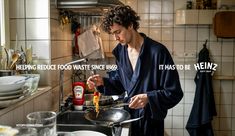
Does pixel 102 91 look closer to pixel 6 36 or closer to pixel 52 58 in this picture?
pixel 52 58

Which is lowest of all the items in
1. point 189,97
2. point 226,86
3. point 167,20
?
point 189,97

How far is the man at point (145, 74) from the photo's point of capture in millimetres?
1456

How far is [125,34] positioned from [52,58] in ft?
1.54

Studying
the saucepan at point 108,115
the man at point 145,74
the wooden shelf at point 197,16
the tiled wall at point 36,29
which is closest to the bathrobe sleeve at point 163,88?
the man at point 145,74

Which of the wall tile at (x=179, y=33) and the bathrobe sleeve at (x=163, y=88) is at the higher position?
the wall tile at (x=179, y=33)

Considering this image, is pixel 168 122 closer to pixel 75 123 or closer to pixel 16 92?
pixel 75 123

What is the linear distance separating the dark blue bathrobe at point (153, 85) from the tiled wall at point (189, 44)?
1.02 meters

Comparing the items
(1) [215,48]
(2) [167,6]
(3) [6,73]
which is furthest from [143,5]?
(3) [6,73]

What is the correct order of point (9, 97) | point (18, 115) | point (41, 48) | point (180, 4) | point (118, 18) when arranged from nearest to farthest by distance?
point (9, 97)
point (18, 115)
point (118, 18)
point (41, 48)
point (180, 4)

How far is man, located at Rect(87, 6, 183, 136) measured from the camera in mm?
1456

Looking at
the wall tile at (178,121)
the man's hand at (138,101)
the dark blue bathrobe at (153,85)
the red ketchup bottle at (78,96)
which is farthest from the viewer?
the wall tile at (178,121)

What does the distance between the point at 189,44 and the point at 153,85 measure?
1.16m

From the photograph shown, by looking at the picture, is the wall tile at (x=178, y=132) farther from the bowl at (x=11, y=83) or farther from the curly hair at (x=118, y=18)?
the bowl at (x=11, y=83)

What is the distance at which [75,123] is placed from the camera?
1.62m
